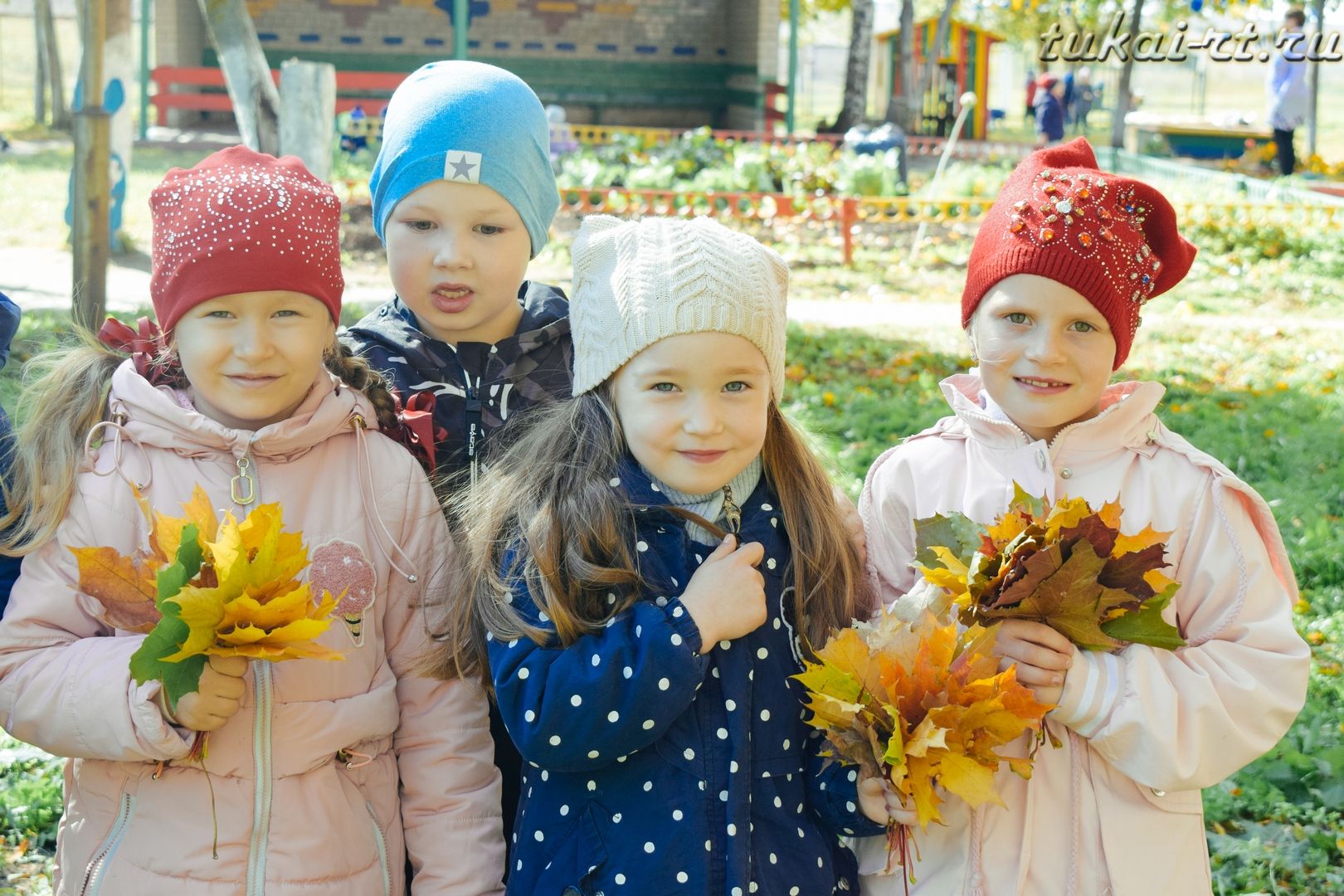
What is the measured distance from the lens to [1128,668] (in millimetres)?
2211

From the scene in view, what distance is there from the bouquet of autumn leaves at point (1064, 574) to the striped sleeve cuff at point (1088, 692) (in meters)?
0.03

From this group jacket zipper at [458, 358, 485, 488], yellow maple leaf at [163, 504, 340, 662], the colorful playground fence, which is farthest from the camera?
the colorful playground fence

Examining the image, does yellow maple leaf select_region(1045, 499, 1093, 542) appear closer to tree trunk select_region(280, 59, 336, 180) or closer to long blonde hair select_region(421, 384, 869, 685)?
long blonde hair select_region(421, 384, 869, 685)

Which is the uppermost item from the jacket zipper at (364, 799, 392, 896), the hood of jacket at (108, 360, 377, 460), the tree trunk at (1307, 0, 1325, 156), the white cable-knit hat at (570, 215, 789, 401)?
the tree trunk at (1307, 0, 1325, 156)

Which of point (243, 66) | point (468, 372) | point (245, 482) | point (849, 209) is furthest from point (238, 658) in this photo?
point (849, 209)

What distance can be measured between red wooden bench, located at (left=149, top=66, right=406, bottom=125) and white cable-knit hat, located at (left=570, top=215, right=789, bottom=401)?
17.2 metres

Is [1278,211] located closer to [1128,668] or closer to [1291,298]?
[1291,298]

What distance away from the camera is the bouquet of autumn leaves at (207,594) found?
1.95 m

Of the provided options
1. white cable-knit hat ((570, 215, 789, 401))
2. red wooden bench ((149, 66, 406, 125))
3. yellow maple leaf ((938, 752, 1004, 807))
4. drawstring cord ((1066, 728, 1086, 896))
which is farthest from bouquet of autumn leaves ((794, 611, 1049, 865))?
red wooden bench ((149, 66, 406, 125))

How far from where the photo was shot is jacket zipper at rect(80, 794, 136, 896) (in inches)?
86.6

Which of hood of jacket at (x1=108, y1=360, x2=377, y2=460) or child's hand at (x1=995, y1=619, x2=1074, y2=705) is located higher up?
hood of jacket at (x1=108, y1=360, x2=377, y2=460)

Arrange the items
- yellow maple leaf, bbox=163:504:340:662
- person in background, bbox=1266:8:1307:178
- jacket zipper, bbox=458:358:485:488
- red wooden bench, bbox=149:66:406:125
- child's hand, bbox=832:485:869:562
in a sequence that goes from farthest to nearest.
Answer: person in background, bbox=1266:8:1307:178 → red wooden bench, bbox=149:66:406:125 → jacket zipper, bbox=458:358:485:488 → child's hand, bbox=832:485:869:562 → yellow maple leaf, bbox=163:504:340:662

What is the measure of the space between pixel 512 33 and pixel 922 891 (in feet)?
72.7

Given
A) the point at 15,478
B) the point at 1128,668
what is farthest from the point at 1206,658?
the point at 15,478
